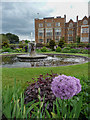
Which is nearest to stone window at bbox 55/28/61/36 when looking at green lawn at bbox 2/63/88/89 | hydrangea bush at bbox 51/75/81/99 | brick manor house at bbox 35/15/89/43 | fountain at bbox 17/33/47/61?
brick manor house at bbox 35/15/89/43

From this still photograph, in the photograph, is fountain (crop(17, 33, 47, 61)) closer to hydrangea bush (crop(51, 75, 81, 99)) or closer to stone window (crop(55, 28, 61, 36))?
hydrangea bush (crop(51, 75, 81, 99))

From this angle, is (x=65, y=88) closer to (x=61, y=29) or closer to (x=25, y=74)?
(x=25, y=74)

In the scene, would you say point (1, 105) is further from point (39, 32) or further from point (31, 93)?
point (39, 32)

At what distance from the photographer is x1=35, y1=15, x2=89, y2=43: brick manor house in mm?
39219

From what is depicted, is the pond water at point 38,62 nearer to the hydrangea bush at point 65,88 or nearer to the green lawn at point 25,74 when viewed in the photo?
the green lawn at point 25,74

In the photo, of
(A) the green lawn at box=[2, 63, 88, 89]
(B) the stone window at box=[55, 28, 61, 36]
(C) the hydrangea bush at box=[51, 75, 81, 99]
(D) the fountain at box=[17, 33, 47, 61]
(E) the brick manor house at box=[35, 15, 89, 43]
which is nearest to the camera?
(C) the hydrangea bush at box=[51, 75, 81, 99]

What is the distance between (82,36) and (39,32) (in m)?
14.9

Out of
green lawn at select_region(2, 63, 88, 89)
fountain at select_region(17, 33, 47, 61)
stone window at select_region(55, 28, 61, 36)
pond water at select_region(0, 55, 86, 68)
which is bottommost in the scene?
green lawn at select_region(2, 63, 88, 89)

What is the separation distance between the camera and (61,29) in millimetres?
41062

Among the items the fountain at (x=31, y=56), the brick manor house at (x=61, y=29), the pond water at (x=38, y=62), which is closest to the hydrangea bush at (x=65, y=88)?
the pond water at (x=38, y=62)

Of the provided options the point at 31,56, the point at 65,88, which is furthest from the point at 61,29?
the point at 65,88

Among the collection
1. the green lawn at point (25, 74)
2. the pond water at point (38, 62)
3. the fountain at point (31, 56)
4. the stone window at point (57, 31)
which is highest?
the stone window at point (57, 31)

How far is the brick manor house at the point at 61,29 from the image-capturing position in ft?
129

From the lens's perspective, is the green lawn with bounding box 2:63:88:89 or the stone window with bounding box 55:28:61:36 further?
the stone window with bounding box 55:28:61:36
